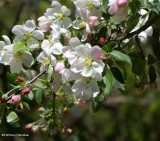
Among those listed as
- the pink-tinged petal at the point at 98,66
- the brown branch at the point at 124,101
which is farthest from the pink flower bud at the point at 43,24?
the brown branch at the point at 124,101

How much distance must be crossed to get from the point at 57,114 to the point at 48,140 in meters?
2.13

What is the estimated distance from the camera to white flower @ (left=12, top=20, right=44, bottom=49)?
4.89 ft

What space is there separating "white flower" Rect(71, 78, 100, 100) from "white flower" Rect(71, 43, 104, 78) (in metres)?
0.03

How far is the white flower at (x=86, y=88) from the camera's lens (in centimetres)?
137

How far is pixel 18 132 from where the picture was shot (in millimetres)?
1669

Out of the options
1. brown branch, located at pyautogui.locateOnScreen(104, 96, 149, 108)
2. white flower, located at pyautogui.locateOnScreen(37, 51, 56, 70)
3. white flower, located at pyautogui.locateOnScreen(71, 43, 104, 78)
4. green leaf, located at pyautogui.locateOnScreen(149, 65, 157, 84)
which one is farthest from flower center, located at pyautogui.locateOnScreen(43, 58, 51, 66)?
brown branch, located at pyautogui.locateOnScreen(104, 96, 149, 108)

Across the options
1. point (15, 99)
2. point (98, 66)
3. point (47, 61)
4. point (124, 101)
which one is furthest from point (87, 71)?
point (124, 101)

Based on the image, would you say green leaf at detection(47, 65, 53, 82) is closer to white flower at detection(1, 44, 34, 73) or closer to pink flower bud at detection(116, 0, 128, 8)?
white flower at detection(1, 44, 34, 73)

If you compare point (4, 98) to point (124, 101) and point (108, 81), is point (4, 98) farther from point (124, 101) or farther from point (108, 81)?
point (124, 101)

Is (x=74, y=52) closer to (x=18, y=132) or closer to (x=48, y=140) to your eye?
(x=18, y=132)

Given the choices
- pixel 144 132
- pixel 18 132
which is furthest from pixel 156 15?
pixel 144 132

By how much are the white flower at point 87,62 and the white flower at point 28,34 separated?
0.17m

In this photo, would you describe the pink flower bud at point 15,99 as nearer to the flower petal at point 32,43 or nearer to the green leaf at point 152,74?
the flower petal at point 32,43

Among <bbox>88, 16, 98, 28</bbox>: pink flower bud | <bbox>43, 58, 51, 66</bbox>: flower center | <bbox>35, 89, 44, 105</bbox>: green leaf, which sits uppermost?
<bbox>88, 16, 98, 28</bbox>: pink flower bud
